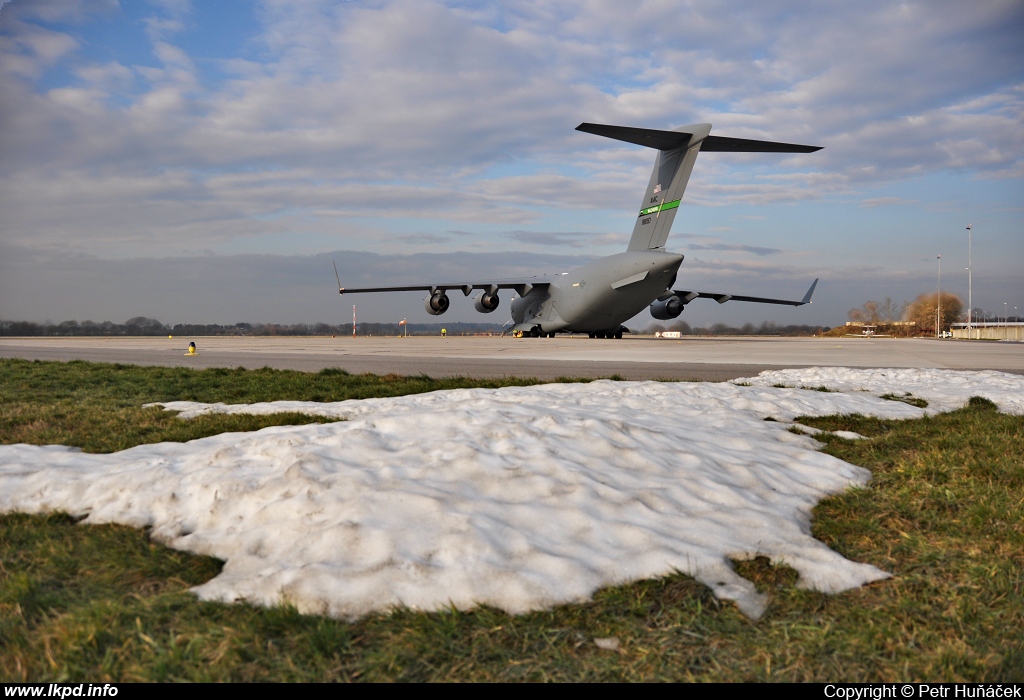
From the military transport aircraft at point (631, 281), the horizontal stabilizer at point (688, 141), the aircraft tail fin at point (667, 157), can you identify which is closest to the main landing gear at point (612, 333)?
the military transport aircraft at point (631, 281)

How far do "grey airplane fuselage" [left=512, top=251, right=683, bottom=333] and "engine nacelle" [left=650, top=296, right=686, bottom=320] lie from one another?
241 cm

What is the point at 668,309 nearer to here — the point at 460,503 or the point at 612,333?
the point at 612,333

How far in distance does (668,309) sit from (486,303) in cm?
1049

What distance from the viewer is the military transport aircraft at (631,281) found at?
26781 millimetres

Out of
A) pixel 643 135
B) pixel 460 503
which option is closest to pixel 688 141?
pixel 643 135

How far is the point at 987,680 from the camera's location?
Answer: 2.21 m

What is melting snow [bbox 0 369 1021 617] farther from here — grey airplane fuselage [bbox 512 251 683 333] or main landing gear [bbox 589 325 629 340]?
main landing gear [bbox 589 325 629 340]

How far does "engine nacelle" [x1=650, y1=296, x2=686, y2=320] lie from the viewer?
38875 mm

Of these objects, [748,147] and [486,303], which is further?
[486,303]

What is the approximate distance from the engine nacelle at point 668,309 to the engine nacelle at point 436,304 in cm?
1214

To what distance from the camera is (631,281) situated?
3111cm

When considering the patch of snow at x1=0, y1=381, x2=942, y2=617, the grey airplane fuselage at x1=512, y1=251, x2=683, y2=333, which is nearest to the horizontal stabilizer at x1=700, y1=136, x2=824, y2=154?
the grey airplane fuselage at x1=512, y1=251, x2=683, y2=333
